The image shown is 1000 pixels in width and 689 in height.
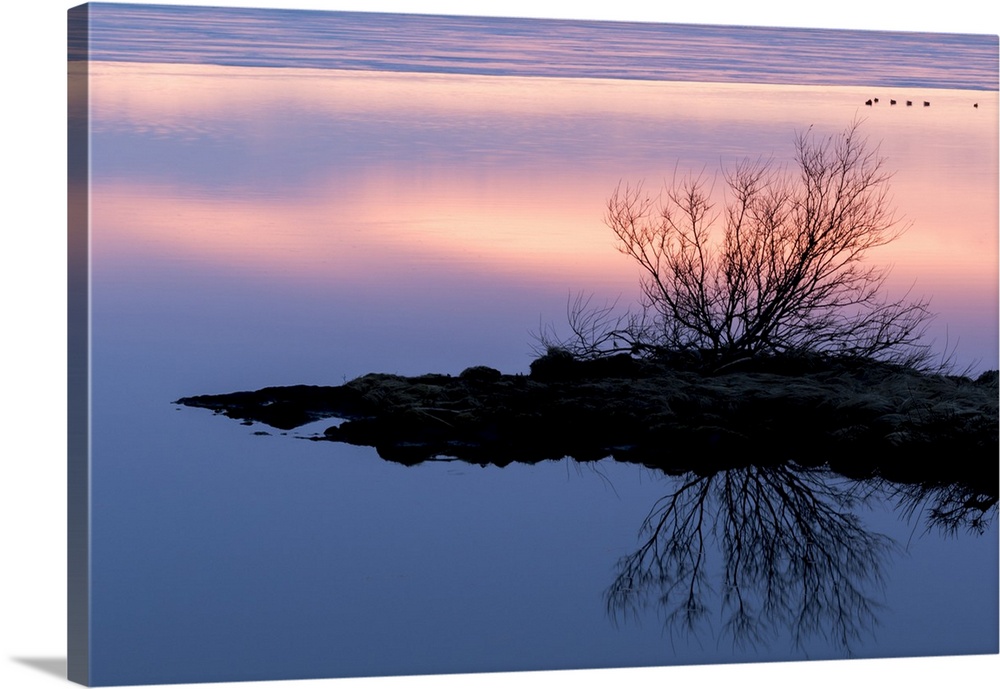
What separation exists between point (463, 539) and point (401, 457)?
1.76ft

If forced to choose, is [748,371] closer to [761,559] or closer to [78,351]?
[761,559]

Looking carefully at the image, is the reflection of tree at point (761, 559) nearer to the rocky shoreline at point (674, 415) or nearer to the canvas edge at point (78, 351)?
the rocky shoreline at point (674, 415)

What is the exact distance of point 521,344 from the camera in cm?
994

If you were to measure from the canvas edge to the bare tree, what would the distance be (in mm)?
2833

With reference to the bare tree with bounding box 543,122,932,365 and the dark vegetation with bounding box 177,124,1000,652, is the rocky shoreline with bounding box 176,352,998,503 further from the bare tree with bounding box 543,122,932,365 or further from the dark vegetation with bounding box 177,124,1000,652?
the bare tree with bounding box 543,122,932,365

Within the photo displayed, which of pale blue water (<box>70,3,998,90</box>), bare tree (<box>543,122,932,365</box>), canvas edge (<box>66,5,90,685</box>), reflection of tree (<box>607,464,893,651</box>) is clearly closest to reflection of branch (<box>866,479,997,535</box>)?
reflection of tree (<box>607,464,893,651</box>)

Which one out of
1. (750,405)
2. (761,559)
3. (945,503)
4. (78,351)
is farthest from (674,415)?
(78,351)

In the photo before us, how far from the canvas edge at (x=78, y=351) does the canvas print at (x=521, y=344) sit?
2cm

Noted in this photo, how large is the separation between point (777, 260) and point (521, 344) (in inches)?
60.7

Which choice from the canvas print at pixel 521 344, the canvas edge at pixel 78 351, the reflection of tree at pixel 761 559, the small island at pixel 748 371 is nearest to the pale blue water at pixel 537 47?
the canvas print at pixel 521 344

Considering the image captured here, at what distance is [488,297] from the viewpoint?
9914mm

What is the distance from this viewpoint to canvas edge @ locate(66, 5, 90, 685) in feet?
30.3

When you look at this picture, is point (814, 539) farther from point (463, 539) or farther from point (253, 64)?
point (253, 64)

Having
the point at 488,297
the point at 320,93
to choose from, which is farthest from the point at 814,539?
the point at 320,93
